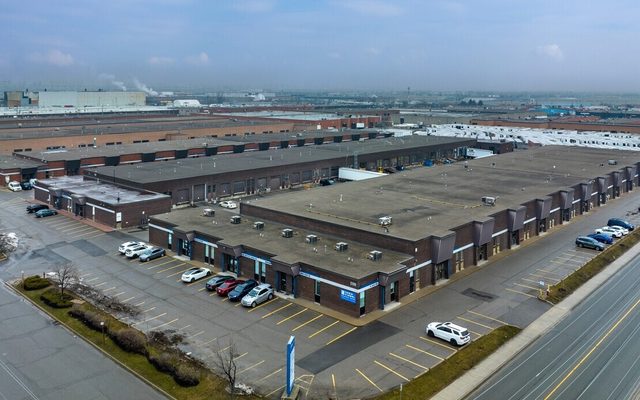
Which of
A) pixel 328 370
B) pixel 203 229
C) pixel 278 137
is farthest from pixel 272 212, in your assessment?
pixel 278 137

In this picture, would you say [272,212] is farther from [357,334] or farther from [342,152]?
[342,152]

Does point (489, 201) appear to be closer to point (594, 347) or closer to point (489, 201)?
point (489, 201)

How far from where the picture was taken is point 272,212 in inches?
1447

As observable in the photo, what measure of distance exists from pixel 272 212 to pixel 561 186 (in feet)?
86.8

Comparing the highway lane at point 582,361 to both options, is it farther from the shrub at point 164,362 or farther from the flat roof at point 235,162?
the flat roof at point 235,162

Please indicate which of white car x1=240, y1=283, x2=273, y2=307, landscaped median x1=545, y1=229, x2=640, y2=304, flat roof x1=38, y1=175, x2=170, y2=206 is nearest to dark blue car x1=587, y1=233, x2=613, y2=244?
landscaped median x1=545, y1=229, x2=640, y2=304

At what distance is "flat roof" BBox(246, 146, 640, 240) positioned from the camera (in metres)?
34.3

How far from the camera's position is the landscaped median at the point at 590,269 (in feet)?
95.2

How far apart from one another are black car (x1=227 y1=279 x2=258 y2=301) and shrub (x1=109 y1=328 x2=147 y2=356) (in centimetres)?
569

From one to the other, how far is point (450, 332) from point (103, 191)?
35.5 metres

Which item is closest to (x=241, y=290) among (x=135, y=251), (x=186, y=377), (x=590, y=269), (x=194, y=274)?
(x=194, y=274)

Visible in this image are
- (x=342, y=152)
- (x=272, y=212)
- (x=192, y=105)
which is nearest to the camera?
(x=272, y=212)

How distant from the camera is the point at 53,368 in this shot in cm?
2056

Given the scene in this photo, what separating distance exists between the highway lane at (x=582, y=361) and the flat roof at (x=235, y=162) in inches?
1421
